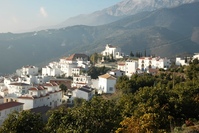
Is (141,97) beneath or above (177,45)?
beneath

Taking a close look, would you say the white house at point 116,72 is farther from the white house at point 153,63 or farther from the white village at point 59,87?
the white house at point 153,63

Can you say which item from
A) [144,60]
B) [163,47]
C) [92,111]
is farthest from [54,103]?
[163,47]

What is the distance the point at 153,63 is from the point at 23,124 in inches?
1501

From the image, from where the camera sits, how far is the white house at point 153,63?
48037mm

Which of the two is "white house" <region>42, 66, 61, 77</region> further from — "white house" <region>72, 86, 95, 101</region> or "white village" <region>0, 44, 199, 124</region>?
"white house" <region>72, 86, 95, 101</region>

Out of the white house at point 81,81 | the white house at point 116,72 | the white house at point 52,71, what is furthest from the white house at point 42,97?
the white house at point 52,71

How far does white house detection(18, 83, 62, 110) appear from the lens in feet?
110

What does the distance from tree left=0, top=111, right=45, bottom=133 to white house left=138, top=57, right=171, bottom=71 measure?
35.2 metres

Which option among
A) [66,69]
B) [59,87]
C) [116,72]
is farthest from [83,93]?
[66,69]

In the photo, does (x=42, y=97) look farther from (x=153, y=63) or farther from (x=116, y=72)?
(x=153, y=63)

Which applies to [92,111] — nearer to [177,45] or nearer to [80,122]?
[80,122]

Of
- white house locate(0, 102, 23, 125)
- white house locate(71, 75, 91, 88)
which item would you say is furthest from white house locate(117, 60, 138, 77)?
white house locate(0, 102, 23, 125)

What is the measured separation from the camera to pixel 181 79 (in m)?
32.7

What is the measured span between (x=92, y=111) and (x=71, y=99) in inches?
1030
